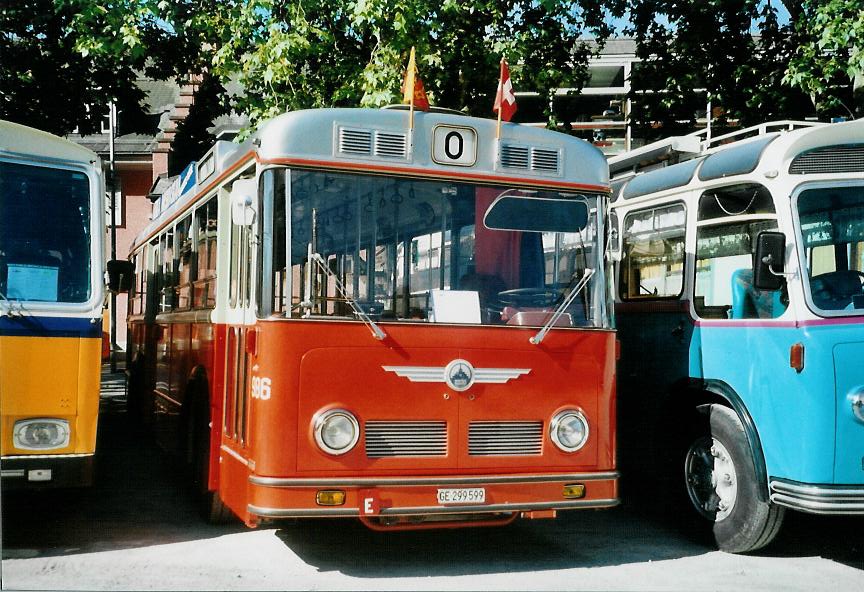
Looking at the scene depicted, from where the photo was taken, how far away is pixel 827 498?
6.25 metres

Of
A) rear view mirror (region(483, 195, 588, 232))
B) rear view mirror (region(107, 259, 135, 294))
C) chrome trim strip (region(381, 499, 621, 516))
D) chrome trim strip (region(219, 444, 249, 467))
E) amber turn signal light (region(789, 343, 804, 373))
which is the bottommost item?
chrome trim strip (region(381, 499, 621, 516))

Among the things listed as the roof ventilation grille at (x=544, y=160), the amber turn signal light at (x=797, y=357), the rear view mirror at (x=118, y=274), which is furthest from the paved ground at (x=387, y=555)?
the roof ventilation grille at (x=544, y=160)

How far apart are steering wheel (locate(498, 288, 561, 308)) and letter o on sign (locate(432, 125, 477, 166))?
0.87 m

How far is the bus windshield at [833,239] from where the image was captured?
21.6 feet

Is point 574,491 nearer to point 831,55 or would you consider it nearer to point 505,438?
point 505,438

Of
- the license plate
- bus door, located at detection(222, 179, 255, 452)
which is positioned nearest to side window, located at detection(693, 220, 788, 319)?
the license plate

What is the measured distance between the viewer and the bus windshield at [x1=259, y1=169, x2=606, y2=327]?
6121mm

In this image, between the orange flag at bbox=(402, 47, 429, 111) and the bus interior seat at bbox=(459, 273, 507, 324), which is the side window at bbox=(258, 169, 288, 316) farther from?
the bus interior seat at bbox=(459, 273, 507, 324)

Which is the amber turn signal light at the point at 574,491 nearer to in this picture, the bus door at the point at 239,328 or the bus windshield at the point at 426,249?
the bus windshield at the point at 426,249

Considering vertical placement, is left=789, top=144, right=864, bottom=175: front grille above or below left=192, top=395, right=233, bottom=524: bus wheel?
above

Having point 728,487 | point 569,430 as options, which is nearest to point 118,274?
point 569,430

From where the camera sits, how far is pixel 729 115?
13758 millimetres

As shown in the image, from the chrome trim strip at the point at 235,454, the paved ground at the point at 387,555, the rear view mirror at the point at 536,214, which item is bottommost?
the paved ground at the point at 387,555

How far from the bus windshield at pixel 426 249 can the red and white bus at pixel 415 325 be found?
0.4 inches
